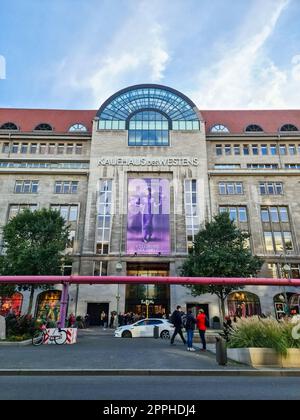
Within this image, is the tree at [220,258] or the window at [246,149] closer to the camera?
the tree at [220,258]

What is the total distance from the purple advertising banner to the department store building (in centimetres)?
13

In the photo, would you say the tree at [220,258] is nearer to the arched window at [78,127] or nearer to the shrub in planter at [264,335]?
the shrub in planter at [264,335]

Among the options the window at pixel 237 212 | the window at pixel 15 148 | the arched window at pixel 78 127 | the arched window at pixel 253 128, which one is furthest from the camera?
the arched window at pixel 253 128

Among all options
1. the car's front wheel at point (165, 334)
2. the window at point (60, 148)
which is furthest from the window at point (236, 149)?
the car's front wheel at point (165, 334)

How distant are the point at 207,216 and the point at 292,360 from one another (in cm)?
2840

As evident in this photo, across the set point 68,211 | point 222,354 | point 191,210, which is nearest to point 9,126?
point 68,211

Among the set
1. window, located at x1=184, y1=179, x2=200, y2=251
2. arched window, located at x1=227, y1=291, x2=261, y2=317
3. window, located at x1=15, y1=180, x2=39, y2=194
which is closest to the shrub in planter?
arched window, located at x1=227, y1=291, x2=261, y2=317

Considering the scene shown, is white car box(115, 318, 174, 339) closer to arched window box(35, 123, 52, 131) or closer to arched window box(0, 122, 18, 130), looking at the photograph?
arched window box(35, 123, 52, 131)

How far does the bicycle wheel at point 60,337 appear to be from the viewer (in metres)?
17.0

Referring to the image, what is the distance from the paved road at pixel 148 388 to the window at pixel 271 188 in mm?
34557

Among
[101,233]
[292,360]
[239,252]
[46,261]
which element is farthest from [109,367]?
[101,233]

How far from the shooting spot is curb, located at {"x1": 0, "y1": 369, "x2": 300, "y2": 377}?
8.88m

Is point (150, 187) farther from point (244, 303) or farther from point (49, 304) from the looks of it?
point (49, 304)

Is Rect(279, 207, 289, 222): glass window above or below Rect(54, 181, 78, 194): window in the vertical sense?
below
